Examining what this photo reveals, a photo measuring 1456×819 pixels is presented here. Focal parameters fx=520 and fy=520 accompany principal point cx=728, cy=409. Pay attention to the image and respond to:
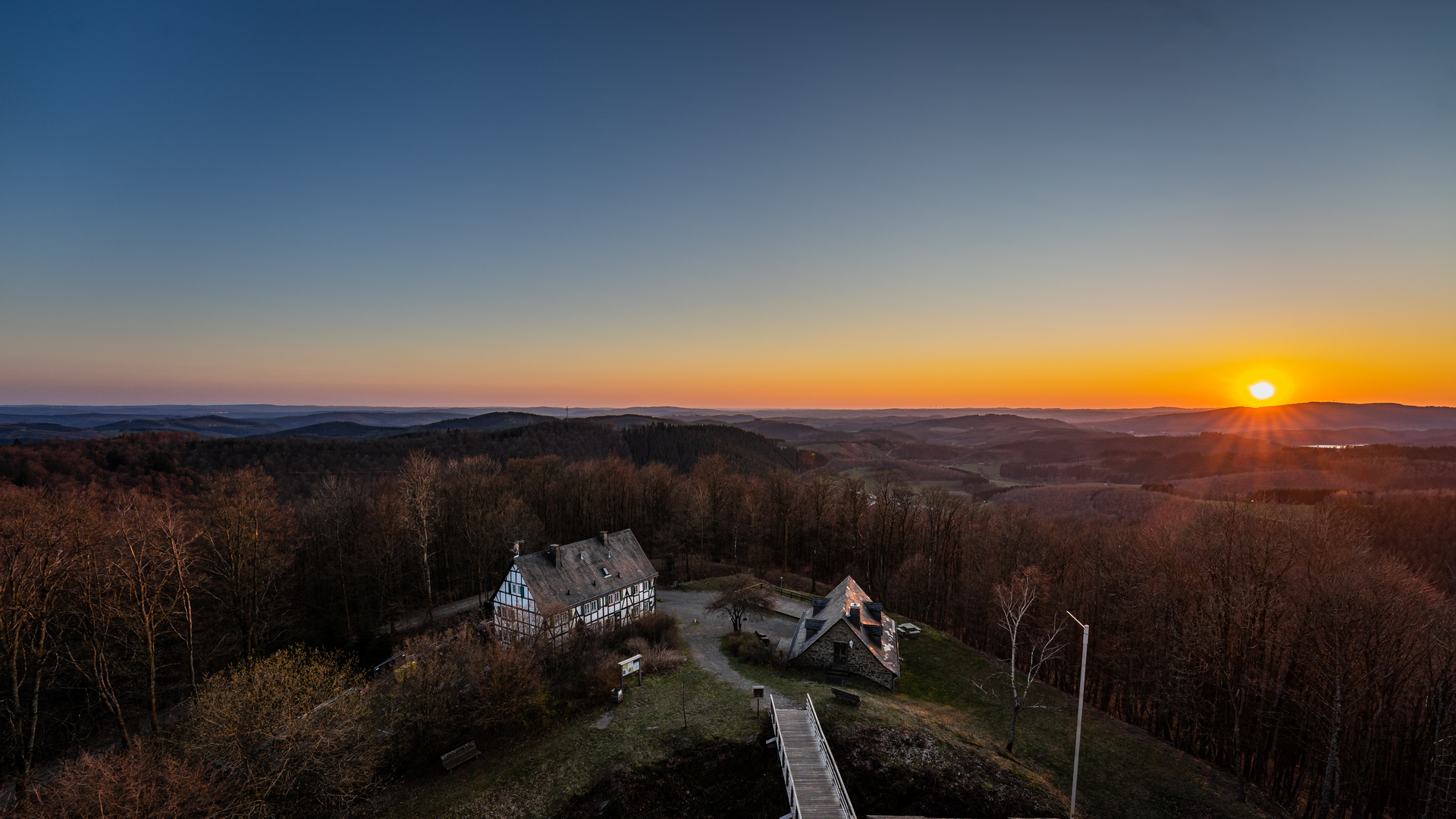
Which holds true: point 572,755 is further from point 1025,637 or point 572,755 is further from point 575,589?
point 1025,637

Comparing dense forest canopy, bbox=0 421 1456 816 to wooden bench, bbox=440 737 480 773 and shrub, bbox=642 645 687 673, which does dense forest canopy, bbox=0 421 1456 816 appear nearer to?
wooden bench, bbox=440 737 480 773

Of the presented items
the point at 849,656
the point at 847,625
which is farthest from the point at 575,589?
the point at 849,656

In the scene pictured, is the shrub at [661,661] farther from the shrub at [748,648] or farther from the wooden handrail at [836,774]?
the wooden handrail at [836,774]

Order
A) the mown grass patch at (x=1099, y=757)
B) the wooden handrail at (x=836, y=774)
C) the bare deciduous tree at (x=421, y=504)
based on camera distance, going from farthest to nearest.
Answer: the bare deciduous tree at (x=421, y=504)
the mown grass patch at (x=1099, y=757)
the wooden handrail at (x=836, y=774)

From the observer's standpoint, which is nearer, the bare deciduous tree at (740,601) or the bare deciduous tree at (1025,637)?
the bare deciduous tree at (1025,637)

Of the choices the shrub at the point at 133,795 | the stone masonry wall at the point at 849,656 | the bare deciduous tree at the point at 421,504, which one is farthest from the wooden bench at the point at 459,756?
the bare deciduous tree at the point at 421,504

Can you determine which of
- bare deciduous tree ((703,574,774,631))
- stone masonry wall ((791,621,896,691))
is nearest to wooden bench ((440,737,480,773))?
stone masonry wall ((791,621,896,691))

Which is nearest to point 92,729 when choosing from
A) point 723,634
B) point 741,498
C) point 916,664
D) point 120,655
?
point 120,655
